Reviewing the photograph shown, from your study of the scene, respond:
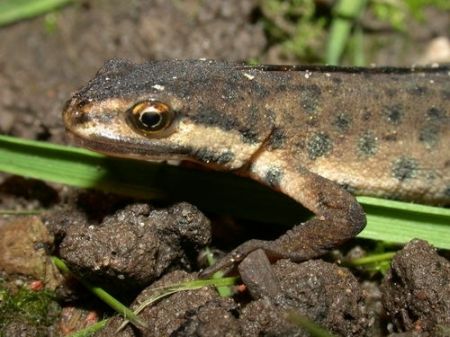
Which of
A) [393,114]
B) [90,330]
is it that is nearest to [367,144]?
[393,114]

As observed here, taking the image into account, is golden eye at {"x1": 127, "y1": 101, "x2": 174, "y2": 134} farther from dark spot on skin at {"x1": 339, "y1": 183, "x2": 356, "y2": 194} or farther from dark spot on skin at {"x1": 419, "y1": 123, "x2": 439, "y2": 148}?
dark spot on skin at {"x1": 419, "y1": 123, "x2": 439, "y2": 148}

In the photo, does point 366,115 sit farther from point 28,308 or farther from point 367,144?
point 28,308

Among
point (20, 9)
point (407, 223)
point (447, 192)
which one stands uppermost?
point (20, 9)

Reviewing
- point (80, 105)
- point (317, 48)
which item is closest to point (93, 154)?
A: point (80, 105)

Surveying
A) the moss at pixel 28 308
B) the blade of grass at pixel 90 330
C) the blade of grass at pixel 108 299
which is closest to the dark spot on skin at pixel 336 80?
the blade of grass at pixel 108 299

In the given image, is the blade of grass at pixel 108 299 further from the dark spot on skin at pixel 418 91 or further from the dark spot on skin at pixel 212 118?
the dark spot on skin at pixel 418 91
